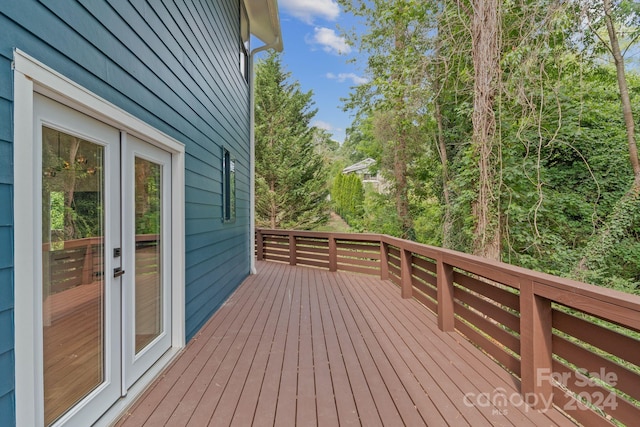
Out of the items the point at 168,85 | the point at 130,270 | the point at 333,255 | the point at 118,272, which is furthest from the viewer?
the point at 333,255

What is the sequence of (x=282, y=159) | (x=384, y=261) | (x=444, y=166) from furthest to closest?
(x=282, y=159), (x=444, y=166), (x=384, y=261)

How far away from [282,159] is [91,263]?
11031mm

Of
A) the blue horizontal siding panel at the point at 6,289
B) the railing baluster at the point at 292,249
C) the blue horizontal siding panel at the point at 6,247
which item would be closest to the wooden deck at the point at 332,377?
the blue horizontal siding panel at the point at 6,289

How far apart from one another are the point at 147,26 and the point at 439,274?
3.18 m

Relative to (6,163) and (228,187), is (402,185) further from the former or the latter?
(6,163)

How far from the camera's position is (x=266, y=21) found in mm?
5930

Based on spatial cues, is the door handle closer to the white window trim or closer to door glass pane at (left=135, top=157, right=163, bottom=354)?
door glass pane at (left=135, top=157, right=163, bottom=354)

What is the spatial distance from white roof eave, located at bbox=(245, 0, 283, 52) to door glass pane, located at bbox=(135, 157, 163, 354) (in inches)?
176

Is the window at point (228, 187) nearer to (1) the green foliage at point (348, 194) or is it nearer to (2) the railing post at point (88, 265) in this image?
(2) the railing post at point (88, 265)

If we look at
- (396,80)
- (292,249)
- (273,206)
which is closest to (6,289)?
(292,249)

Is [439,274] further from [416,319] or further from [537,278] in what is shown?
[537,278]

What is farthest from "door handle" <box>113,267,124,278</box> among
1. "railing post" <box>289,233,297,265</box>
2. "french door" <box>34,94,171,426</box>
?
"railing post" <box>289,233,297,265</box>

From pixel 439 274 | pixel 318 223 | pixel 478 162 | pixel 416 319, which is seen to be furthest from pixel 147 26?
pixel 318 223

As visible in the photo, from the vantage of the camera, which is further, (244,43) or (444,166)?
(444,166)
